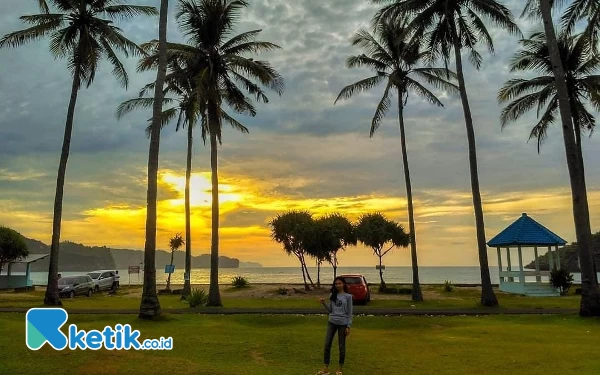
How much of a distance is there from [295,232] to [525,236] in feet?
63.6

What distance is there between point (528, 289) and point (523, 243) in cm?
335

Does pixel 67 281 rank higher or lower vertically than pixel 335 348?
higher

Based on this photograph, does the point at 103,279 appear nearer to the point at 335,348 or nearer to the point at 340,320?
the point at 335,348

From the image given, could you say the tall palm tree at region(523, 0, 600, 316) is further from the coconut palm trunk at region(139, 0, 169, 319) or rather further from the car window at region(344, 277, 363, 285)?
the coconut palm trunk at region(139, 0, 169, 319)

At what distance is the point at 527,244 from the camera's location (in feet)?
111

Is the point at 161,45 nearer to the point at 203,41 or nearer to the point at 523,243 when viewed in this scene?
the point at 203,41

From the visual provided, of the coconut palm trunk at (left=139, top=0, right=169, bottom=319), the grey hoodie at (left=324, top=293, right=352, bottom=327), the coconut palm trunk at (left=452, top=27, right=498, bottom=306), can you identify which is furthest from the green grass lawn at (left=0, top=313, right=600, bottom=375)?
the coconut palm trunk at (left=452, top=27, right=498, bottom=306)

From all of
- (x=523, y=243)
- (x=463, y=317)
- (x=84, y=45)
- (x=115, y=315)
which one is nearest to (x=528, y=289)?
(x=523, y=243)

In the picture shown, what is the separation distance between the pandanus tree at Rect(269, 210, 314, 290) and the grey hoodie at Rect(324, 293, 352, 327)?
33.4 m

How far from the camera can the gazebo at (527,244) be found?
33.4 m

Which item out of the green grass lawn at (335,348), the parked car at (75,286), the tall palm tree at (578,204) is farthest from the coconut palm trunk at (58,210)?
the tall palm tree at (578,204)

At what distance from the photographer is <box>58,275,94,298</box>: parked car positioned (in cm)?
3384

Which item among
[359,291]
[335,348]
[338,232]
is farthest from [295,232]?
[335,348]

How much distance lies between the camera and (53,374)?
31.6 ft
